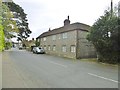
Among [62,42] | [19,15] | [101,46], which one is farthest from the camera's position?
[19,15]

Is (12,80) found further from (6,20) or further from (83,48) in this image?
(83,48)

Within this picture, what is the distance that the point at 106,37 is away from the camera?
30047 mm

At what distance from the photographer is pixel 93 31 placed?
3134 cm

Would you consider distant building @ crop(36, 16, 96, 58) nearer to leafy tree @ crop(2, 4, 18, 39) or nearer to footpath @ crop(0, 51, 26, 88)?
leafy tree @ crop(2, 4, 18, 39)

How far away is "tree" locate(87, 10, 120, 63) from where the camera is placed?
29006 mm

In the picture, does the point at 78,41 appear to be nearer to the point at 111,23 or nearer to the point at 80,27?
the point at 80,27

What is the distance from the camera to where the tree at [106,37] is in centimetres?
2901

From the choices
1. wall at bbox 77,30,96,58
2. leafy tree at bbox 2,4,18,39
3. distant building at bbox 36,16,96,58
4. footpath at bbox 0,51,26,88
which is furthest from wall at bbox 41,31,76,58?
footpath at bbox 0,51,26,88

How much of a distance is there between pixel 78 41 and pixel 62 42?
7355 mm

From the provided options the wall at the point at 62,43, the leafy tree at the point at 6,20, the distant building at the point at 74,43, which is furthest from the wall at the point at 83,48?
the leafy tree at the point at 6,20

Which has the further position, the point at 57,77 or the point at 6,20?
the point at 6,20

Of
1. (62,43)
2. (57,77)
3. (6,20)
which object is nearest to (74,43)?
(62,43)

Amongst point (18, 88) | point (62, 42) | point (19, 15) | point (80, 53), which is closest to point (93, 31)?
point (80, 53)

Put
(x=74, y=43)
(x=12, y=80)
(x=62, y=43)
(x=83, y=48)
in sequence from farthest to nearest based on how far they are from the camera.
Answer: (x=62, y=43) → (x=74, y=43) → (x=83, y=48) → (x=12, y=80)
